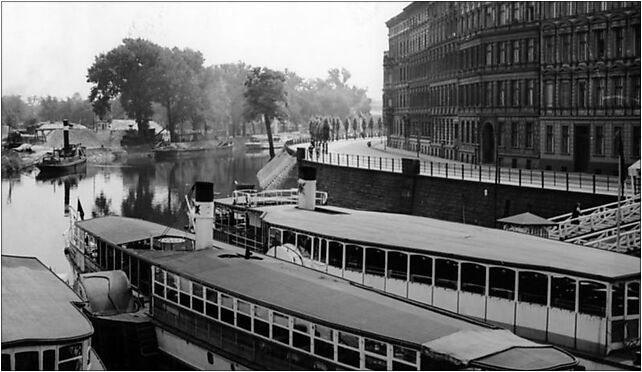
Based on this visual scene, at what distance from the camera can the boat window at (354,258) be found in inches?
675

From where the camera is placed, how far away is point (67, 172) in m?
40.2

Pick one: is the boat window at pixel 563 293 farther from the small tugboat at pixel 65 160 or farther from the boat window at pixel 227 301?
the small tugboat at pixel 65 160

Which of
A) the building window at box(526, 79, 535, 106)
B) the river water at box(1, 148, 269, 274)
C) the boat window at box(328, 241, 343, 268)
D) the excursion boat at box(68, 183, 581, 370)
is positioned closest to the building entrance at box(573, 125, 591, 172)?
the building window at box(526, 79, 535, 106)

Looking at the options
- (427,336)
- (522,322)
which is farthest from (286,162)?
(427,336)

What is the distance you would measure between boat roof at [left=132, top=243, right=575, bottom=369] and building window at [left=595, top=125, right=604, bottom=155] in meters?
17.3

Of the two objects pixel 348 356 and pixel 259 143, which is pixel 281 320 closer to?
pixel 348 356

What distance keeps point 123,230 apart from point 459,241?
7264 mm

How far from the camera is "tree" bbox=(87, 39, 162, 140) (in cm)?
3394

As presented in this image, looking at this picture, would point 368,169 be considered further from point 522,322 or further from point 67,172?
point 522,322

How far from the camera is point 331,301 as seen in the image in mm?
12625

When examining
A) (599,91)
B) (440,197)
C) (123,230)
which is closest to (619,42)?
(599,91)

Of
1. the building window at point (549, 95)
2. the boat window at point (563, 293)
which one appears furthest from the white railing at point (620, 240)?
the building window at point (549, 95)

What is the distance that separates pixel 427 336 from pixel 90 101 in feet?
87.6

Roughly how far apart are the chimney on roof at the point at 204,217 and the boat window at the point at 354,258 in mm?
2603
